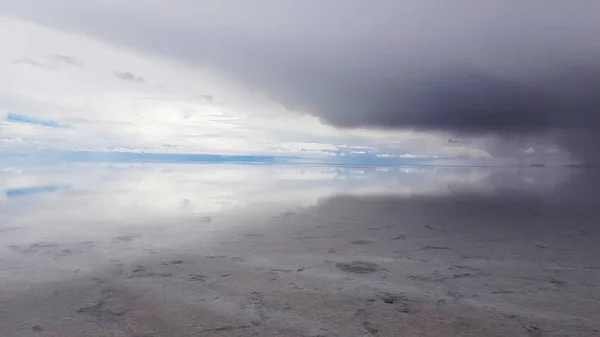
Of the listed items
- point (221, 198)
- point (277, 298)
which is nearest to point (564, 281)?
point (277, 298)

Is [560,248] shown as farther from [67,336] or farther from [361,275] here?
[67,336]

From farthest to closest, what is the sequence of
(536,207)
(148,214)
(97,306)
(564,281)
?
1. (536,207)
2. (148,214)
3. (564,281)
4. (97,306)

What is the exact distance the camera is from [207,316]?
5926 millimetres

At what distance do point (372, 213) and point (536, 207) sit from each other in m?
7.68

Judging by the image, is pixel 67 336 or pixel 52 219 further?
pixel 52 219

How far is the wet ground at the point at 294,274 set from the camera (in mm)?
5707

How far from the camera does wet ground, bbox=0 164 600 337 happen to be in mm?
5707

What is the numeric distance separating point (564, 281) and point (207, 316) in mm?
6030

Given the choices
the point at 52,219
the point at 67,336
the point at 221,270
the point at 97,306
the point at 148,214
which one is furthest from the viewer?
the point at 148,214

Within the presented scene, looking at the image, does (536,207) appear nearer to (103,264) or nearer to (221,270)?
(221,270)

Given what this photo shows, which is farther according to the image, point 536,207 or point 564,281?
point 536,207

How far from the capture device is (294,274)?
788cm

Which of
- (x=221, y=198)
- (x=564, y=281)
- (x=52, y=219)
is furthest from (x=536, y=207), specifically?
(x=52, y=219)

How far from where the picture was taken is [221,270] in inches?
318
